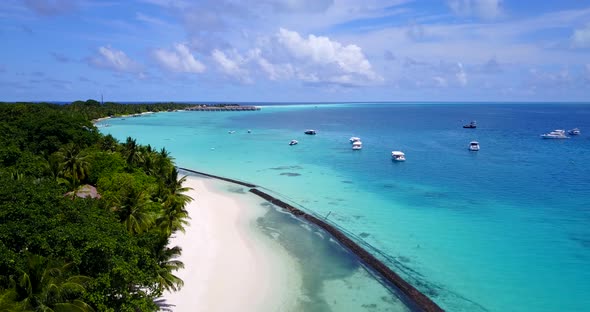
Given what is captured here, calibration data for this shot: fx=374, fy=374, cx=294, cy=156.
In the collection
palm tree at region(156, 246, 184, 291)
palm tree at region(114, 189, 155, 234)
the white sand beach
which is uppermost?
palm tree at region(114, 189, 155, 234)

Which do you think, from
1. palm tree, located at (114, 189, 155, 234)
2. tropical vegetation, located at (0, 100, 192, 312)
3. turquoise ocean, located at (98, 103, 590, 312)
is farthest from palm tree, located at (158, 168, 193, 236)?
turquoise ocean, located at (98, 103, 590, 312)

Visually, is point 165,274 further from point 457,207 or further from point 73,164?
point 457,207

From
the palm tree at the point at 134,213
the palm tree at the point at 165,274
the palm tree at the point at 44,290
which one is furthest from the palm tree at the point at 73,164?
the palm tree at the point at 44,290

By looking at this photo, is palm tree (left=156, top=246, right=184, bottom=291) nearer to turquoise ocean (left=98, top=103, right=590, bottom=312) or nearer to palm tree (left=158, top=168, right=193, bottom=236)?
palm tree (left=158, top=168, right=193, bottom=236)

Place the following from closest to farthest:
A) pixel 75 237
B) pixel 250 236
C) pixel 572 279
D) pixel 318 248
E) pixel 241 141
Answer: pixel 75 237 → pixel 572 279 → pixel 318 248 → pixel 250 236 → pixel 241 141

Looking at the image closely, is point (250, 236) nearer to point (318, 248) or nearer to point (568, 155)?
point (318, 248)

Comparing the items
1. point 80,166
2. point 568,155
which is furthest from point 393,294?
point 568,155
